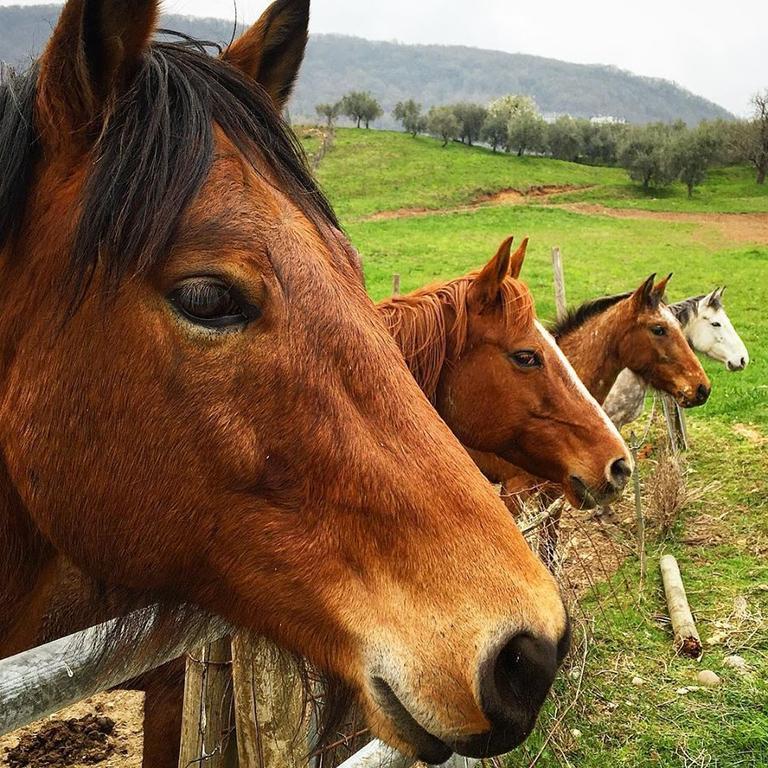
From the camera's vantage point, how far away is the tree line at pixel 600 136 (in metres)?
47.2

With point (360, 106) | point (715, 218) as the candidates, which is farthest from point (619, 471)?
point (360, 106)

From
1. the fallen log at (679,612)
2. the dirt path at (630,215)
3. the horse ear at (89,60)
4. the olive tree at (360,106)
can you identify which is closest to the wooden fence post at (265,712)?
the horse ear at (89,60)

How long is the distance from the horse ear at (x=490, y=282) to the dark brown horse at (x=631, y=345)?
3.36m

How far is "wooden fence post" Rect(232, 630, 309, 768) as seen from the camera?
2014 millimetres

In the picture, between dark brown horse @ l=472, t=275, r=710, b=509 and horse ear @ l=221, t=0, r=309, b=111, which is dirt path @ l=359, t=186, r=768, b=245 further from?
horse ear @ l=221, t=0, r=309, b=111

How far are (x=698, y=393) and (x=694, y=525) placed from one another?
1.65 m

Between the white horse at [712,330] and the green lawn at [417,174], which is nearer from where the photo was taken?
the white horse at [712,330]

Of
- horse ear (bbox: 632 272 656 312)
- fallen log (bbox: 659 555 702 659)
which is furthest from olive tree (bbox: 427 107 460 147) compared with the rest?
fallen log (bbox: 659 555 702 659)

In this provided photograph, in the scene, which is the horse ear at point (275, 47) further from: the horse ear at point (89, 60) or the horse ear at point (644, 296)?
the horse ear at point (644, 296)

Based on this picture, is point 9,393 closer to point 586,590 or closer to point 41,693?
point 41,693

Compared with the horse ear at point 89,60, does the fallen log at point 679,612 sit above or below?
below

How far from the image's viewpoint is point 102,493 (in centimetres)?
140

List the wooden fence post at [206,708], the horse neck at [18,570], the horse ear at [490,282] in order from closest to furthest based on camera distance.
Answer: the horse neck at [18,570] < the wooden fence post at [206,708] < the horse ear at [490,282]

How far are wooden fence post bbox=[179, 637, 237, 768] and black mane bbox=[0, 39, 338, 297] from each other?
140cm
